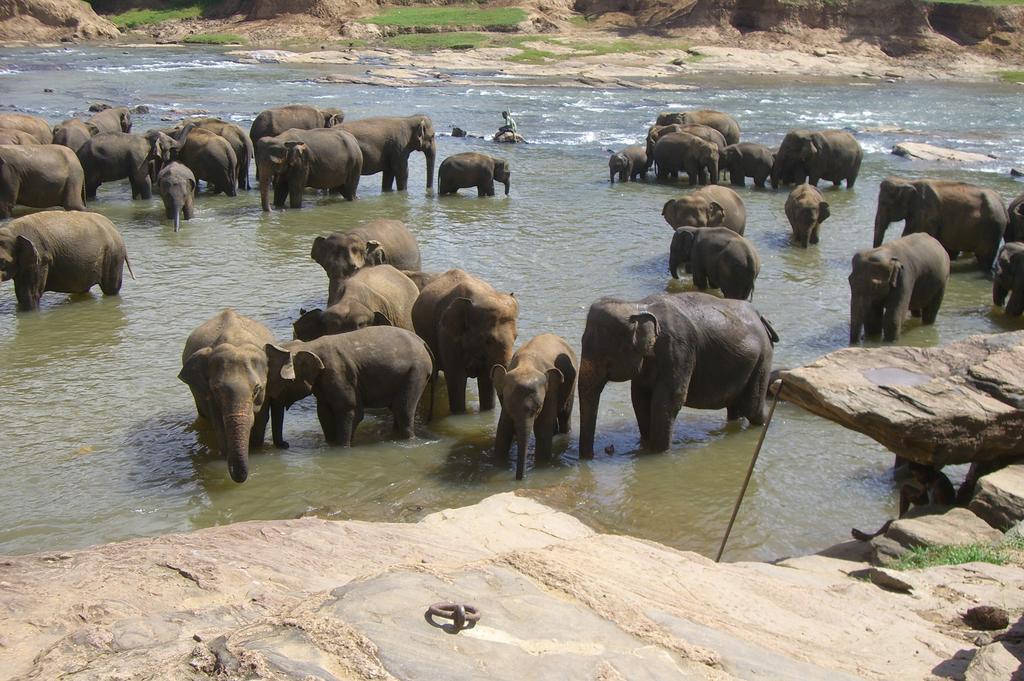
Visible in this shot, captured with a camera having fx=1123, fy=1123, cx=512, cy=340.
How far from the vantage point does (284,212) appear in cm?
2073

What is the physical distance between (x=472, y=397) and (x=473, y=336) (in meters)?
1.17

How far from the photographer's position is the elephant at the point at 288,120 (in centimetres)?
2419

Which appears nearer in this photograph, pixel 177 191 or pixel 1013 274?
pixel 1013 274

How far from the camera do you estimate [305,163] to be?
68.1 ft

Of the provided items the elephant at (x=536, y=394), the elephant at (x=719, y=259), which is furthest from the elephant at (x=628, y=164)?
the elephant at (x=536, y=394)

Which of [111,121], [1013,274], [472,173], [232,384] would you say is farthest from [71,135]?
[1013,274]

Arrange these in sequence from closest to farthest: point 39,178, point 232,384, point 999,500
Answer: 1. point 999,500
2. point 232,384
3. point 39,178

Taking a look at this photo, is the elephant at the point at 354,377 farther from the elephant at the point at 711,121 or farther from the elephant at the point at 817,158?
the elephant at the point at 711,121

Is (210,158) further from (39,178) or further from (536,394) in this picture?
(536,394)

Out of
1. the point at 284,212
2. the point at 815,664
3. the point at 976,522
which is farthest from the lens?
the point at 284,212

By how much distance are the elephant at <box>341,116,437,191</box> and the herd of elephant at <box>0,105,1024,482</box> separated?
1.6 inches

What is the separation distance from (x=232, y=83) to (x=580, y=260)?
102 ft

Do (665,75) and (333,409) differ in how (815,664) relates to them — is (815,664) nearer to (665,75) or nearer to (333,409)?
(333,409)

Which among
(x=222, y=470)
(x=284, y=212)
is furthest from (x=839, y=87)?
(x=222, y=470)
